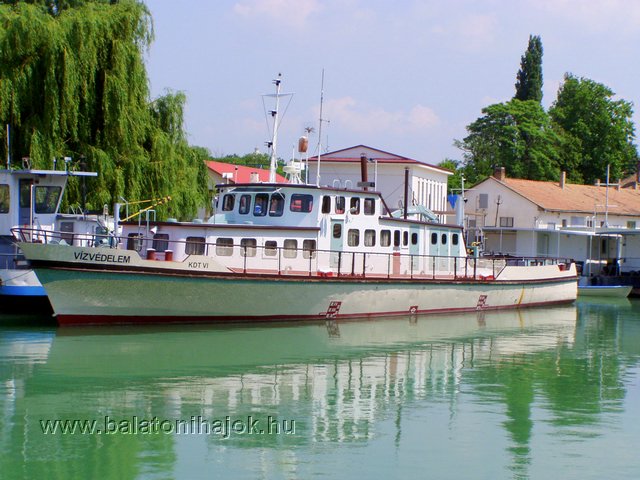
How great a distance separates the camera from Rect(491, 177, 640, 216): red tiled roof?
56906 millimetres

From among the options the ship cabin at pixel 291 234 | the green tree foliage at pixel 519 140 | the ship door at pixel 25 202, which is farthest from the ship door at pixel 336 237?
the green tree foliage at pixel 519 140

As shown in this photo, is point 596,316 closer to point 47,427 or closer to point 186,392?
point 186,392

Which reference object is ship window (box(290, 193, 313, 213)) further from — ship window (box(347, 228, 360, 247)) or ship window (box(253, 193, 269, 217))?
ship window (box(347, 228, 360, 247))

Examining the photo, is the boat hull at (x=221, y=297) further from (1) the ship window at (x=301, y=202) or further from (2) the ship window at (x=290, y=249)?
(1) the ship window at (x=301, y=202)

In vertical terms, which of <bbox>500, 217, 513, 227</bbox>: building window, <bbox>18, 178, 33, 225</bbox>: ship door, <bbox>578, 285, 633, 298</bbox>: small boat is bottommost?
<bbox>578, 285, 633, 298</bbox>: small boat

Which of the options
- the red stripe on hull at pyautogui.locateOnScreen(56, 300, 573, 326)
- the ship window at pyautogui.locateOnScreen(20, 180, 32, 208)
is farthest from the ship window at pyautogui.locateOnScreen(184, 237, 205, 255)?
the ship window at pyautogui.locateOnScreen(20, 180, 32, 208)

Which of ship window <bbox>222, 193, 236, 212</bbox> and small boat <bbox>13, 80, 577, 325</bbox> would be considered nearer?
small boat <bbox>13, 80, 577, 325</bbox>

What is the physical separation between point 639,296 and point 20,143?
95.2 ft

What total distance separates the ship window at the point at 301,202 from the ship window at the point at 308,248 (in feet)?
2.91

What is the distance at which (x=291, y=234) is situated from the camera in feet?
81.0

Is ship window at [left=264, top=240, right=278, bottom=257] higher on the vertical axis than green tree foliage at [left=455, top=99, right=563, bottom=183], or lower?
lower

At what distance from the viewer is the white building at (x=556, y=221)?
1928 inches

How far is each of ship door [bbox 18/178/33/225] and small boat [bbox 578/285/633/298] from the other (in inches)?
1044

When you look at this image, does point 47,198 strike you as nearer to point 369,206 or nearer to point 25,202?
point 25,202
